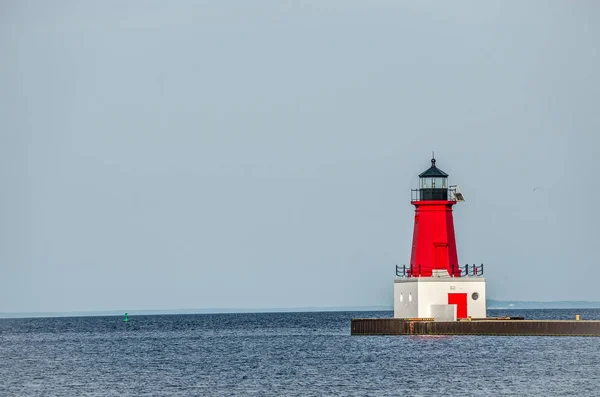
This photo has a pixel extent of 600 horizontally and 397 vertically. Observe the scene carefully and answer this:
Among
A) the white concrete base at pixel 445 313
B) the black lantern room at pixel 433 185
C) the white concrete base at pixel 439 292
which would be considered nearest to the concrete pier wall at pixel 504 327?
the white concrete base at pixel 445 313

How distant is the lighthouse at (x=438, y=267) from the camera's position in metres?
55.6

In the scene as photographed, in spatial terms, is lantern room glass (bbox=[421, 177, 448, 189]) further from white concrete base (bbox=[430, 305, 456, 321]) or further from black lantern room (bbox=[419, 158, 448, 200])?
white concrete base (bbox=[430, 305, 456, 321])

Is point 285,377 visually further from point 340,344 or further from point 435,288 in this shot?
point 340,344

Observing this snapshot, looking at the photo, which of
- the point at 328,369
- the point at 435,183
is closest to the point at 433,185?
the point at 435,183

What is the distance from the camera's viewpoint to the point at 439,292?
5544cm

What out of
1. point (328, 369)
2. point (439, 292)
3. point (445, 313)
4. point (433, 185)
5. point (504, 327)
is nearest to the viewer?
point (328, 369)

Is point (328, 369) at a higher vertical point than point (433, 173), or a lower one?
lower

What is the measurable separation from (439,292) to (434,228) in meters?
2.97

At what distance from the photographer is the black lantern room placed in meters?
56.6

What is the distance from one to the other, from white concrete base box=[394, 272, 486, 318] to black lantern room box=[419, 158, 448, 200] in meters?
3.79

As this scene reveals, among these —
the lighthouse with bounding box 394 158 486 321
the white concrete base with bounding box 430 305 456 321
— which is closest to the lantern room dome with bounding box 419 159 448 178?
the lighthouse with bounding box 394 158 486 321

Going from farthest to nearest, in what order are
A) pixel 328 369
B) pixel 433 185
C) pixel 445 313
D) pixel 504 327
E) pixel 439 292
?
pixel 433 185, pixel 445 313, pixel 439 292, pixel 504 327, pixel 328 369

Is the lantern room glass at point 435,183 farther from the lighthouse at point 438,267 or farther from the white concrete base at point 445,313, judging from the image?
the white concrete base at point 445,313

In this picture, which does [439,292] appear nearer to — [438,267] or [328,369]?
[438,267]
